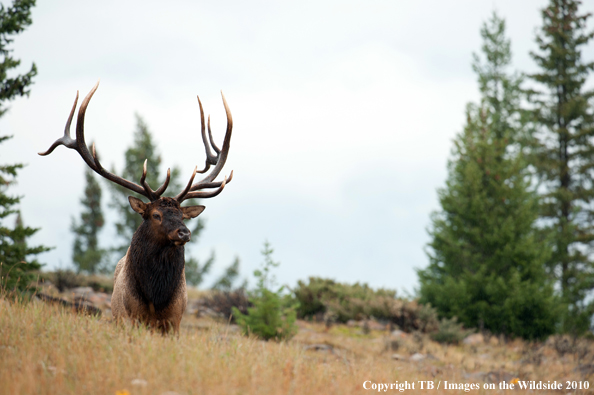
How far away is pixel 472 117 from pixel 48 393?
19.3 metres

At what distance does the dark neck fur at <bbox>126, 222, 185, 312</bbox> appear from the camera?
19.0 feet

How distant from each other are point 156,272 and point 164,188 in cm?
98

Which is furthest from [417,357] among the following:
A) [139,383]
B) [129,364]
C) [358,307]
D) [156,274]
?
[139,383]

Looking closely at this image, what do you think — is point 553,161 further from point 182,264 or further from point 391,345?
point 182,264

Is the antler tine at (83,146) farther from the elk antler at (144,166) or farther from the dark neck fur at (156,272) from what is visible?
the dark neck fur at (156,272)

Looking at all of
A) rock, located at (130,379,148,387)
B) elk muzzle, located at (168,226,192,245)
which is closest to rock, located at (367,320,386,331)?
elk muzzle, located at (168,226,192,245)

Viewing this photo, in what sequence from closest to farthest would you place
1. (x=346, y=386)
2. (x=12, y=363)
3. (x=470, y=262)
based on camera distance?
1. (x=12, y=363)
2. (x=346, y=386)
3. (x=470, y=262)

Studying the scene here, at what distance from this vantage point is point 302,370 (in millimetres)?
4902

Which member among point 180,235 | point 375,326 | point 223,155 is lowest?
point 375,326

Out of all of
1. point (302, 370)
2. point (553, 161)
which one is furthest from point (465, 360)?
point (553, 161)

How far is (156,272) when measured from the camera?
579cm

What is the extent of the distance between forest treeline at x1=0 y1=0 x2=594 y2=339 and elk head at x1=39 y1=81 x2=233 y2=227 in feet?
18.5

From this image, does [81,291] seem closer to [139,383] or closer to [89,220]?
[139,383]

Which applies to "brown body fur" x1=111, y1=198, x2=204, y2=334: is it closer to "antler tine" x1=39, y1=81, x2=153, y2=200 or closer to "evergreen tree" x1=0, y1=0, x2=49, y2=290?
"antler tine" x1=39, y1=81, x2=153, y2=200
